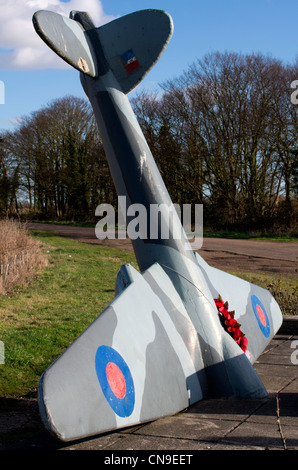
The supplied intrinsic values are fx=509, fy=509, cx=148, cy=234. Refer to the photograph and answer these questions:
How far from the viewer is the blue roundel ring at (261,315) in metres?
6.23

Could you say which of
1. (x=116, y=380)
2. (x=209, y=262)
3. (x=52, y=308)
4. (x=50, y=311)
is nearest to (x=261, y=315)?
(x=116, y=380)

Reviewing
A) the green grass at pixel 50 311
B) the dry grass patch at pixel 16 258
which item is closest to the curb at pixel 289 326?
the green grass at pixel 50 311

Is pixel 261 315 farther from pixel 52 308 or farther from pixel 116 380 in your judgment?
pixel 52 308

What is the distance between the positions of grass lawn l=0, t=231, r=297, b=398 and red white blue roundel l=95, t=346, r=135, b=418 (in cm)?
Result: 207

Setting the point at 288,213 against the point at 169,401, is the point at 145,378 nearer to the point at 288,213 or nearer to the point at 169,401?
the point at 169,401

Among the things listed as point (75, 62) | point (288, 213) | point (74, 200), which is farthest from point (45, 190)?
point (75, 62)

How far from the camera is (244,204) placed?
2559 centimetres

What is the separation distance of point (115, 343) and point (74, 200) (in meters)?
30.7

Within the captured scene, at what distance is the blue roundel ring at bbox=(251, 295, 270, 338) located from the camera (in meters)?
6.23

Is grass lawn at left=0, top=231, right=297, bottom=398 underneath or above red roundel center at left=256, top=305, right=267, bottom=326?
underneath

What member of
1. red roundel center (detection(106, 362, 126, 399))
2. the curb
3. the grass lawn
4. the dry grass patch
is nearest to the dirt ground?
the grass lawn

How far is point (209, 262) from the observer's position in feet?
49.0

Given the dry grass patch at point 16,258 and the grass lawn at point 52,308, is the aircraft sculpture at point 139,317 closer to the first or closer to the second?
the grass lawn at point 52,308

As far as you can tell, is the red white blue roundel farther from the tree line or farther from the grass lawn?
the tree line
